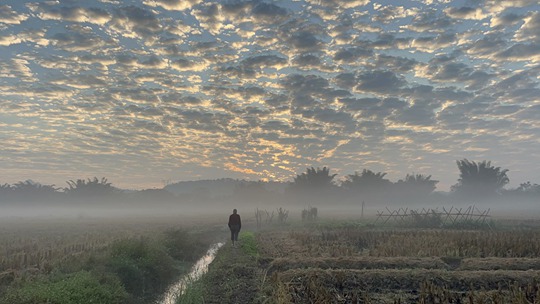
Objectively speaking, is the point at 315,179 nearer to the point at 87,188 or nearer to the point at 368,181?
the point at 368,181

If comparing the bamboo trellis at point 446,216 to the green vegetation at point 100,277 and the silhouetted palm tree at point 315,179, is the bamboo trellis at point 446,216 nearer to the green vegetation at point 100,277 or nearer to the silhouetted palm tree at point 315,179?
the green vegetation at point 100,277

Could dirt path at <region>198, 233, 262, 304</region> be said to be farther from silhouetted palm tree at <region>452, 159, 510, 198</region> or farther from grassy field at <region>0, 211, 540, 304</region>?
Result: silhouetted palm tree at <region>452, 159, 510, 198</region>

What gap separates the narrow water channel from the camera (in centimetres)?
1419

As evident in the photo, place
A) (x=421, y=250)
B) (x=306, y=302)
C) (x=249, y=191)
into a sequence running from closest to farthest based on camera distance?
(x=306, y=302) < (x=421, y=250) < (x=249, y=191)

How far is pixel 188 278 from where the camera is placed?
1537 cm

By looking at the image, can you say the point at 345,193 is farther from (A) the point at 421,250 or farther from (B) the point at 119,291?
(B) the point at 119,291

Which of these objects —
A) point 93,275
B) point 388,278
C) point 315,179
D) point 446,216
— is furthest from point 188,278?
point 315,179

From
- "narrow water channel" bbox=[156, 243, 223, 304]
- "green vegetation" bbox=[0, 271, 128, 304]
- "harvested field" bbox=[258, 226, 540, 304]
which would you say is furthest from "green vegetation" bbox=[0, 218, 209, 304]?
"harvested field" bbox=[258, 226, 540, 304]

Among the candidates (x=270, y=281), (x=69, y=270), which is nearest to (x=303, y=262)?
(x=270, y=281)

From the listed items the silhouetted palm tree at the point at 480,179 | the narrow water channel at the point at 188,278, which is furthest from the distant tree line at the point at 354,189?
the narrow water channel at the point at 188,278

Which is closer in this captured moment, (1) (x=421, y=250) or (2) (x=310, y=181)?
(1) (x=421, y=250)

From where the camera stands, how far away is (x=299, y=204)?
128250mm

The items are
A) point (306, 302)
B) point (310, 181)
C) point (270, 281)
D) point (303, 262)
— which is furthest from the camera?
point (310, 181)

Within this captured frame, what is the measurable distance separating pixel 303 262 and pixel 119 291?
8.16m
